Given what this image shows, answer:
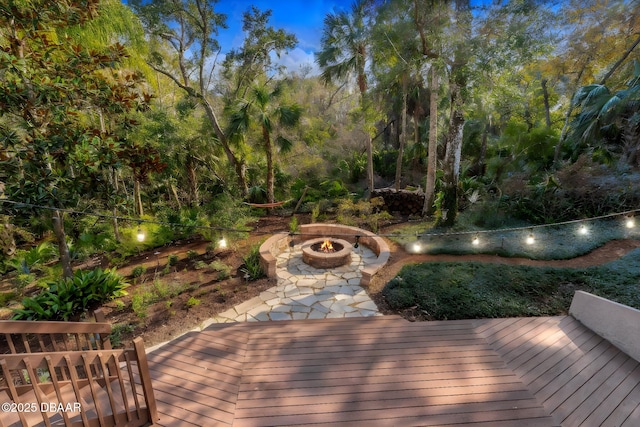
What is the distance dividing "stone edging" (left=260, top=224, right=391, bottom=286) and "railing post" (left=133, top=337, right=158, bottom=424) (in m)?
3.02

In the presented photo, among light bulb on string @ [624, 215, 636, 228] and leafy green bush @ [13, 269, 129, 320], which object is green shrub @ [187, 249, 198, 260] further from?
light bulb on string @ [624, 215, 636, 228]

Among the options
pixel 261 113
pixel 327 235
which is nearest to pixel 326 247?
pixel 327 235

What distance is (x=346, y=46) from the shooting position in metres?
10.2

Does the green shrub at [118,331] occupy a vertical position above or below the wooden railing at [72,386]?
below

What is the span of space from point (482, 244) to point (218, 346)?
7226 millimetres

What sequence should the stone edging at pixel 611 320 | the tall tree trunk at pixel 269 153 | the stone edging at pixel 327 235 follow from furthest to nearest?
1. the tall tree trunk at pixel 269 153
2. the stone edging at pixel 327 235
3. the stone edging at pixel 611 320

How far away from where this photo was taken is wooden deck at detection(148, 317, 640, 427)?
272 centimetres

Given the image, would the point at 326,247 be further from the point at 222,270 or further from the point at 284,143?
the point at 284,143

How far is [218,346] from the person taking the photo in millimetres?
3754

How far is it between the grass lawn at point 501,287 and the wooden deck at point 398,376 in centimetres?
40

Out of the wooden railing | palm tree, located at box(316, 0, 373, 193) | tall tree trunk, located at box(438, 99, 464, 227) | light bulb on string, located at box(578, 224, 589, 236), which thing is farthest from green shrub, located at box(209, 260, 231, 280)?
light bulb on string, located at box(578, 224, 589, 236)

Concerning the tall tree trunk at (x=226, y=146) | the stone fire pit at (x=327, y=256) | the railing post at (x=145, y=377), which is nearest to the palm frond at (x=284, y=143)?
the tall tree trunk at (x=226, y=146)

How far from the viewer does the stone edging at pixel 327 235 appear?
585cm

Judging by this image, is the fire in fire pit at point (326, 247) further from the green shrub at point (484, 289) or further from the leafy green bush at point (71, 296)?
the leafy green bush at point (71, 296)
